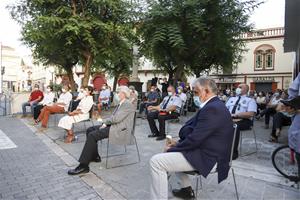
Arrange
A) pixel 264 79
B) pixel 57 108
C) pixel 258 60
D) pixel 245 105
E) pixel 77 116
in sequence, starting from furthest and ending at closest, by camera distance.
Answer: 1. pixel 258 60
2. pixel 264 79
3. pixel 57 108
4. pixel 77 116
5. pixel 245 105

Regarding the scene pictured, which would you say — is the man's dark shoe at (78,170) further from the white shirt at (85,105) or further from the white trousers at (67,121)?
the white shirt at (85,105)

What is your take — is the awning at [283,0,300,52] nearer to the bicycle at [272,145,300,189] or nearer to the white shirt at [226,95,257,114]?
the white shirt at [226,95,257,114]

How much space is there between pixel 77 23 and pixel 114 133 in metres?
7.31

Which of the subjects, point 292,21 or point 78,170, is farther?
point 292,21

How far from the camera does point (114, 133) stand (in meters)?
4.84

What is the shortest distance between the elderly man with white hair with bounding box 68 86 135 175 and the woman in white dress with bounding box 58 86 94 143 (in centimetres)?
181

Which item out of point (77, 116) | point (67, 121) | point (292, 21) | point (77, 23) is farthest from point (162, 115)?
point (292, 21)

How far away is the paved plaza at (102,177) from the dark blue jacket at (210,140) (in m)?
0.90

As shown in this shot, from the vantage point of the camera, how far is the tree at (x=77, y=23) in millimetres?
11016

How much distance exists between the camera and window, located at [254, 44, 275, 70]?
108ft

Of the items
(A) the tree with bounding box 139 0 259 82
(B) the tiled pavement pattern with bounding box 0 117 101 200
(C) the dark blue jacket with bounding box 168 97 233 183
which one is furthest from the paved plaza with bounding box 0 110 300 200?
(A) the tree with bounding box 139 0 259 82

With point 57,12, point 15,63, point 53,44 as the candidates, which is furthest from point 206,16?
point 15,63

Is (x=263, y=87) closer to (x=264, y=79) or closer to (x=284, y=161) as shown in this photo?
(x=264, y=79)

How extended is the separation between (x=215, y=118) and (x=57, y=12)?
33.2 feet
